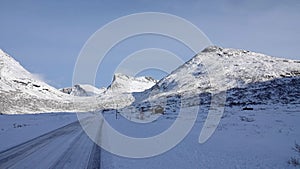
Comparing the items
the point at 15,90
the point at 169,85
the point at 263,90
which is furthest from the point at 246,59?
the point at 15,90

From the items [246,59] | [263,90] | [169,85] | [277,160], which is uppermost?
[246,59]

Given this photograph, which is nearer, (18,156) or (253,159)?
(253,159)

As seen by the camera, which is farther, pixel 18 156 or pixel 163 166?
pixel 18 156

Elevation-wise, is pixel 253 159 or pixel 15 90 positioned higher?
pixel 15 90

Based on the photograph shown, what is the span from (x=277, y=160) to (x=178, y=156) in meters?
3.38

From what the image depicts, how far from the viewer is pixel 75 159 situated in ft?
36.7

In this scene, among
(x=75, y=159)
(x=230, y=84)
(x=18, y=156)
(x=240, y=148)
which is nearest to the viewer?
(x=75, y=159)

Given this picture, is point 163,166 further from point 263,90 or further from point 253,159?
point 263,90

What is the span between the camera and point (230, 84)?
14850cm

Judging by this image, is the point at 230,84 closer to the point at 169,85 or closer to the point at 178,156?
the point at 169,85

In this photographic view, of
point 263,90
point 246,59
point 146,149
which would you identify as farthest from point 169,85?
point 146,149

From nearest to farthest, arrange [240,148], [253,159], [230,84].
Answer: [253,159] → [240,148] → [230,84]

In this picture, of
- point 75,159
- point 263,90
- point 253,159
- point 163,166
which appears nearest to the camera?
point 163,166

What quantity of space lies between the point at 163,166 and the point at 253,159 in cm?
309
